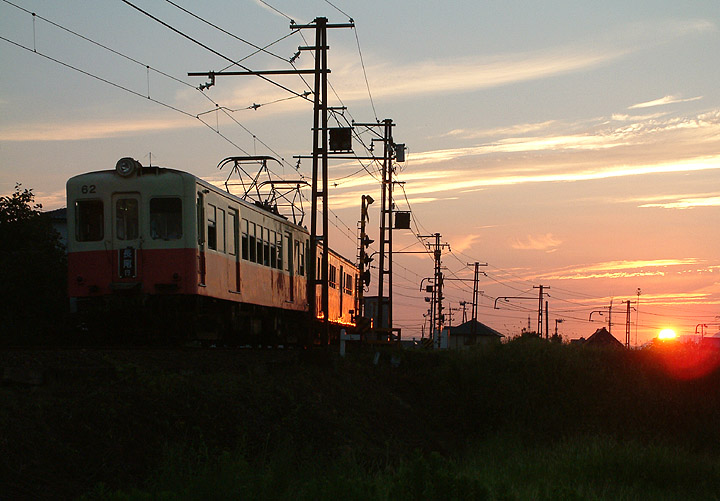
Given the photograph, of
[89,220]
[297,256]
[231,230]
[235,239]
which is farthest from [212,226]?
[297,256]

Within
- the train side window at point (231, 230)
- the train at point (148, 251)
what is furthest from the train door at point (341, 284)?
the train at point (148, 251)

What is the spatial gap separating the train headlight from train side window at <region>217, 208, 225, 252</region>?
190 cm

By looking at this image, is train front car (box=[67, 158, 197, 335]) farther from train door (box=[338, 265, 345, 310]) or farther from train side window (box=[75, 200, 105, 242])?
train door (box=[338, 265, 345, 310])

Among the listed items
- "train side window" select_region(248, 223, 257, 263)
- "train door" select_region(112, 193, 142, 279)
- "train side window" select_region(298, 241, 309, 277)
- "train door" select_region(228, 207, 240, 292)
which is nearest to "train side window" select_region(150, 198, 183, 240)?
"train door" select_region(112, 193, 142, 279)

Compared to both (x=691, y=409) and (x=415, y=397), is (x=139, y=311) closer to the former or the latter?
(x=415, y=397)

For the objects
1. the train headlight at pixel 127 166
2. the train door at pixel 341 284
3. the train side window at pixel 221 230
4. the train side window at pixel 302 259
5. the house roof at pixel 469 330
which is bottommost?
the house roof at pixel 469 330

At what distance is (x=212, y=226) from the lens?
18.2 metres

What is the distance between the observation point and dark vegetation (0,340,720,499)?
1006 cm

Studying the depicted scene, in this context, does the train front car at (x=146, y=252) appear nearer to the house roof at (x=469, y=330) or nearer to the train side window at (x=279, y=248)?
the train side window at (x=279, y=248)

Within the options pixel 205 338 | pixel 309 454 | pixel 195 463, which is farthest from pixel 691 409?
pixel 195 463

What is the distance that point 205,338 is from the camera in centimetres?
1877

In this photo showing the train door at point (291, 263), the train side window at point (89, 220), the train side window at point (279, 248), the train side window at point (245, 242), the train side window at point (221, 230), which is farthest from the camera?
the train door at point (291, 263)

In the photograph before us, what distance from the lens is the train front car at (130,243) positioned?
17.2 metres

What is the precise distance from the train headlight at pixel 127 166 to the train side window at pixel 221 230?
6.24ft
